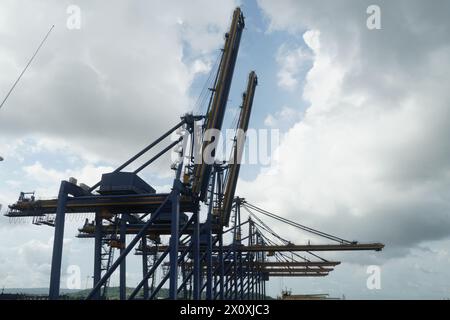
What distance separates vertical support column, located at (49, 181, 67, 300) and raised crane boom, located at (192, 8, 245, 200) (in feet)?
33.3

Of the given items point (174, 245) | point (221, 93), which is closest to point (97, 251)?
point (174, 245)

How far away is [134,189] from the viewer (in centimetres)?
2855

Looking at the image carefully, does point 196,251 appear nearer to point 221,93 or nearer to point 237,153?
point 221,93

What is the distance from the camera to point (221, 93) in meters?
35.2

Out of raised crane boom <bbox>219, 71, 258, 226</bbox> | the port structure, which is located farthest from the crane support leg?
raised crane boom <bbox>219, 71, 258, 226</bbox>

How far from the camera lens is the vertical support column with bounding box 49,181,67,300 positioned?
25.9m

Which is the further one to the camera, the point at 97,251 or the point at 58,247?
the point at 97,251

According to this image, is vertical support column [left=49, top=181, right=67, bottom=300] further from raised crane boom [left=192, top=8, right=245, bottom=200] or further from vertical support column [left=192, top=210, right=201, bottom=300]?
vertical support column [left=192, top=210, right=201, bottom=300]

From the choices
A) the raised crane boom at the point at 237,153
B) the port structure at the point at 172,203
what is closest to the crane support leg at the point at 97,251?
the port structure at the point at 172,203

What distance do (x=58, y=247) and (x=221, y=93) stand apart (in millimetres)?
19381

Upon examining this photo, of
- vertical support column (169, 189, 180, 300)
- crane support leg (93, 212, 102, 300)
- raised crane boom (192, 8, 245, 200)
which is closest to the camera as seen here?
vertical support column (169, 189, 180, 300)

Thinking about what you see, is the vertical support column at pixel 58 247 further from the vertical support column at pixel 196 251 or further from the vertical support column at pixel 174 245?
the vertical support column at pixel 196 251
